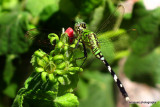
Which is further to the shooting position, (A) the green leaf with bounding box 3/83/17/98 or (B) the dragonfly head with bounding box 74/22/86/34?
(A) the green leaf with bounding box 3/83/17/98

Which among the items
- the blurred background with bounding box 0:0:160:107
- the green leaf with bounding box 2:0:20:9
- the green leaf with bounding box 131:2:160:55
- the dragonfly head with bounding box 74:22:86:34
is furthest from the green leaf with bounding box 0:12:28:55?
the green leaf with bounding box 131:2:160:55

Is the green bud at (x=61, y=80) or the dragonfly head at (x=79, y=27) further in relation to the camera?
the dragonfly head at (x=79, y=27)

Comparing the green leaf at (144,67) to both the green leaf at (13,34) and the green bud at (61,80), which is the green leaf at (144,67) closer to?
the green leaf at (13,34)

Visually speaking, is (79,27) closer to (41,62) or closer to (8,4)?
(41,62)

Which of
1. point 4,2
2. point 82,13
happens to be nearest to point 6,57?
point 4,2

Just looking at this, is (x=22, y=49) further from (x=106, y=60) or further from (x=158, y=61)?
(x=158, y=61)

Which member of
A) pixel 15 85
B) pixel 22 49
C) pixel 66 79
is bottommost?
pixel 66 79

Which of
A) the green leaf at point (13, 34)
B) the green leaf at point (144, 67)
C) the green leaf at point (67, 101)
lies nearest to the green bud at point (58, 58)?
the green leaf at point (67, 101)

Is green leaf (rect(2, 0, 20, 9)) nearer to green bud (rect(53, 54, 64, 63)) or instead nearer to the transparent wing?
the transparent wing
